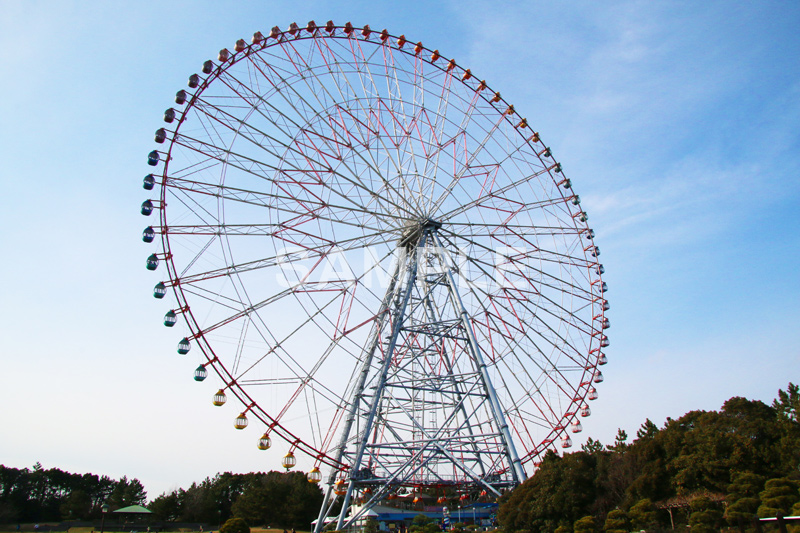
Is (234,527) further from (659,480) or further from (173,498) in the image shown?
(173,498)

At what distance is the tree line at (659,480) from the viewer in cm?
2270

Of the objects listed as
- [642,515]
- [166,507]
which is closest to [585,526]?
[642,515]

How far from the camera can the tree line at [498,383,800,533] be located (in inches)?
894

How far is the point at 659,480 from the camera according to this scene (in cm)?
2619

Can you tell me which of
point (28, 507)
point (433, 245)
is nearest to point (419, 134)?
point (433, 245)

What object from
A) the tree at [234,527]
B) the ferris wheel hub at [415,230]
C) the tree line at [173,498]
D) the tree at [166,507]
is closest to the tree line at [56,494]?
the tree line at [173,498]

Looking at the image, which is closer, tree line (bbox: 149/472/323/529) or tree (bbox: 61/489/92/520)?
tree line (bbox: 149/472/323/529)

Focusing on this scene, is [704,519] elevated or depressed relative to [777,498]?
depressed

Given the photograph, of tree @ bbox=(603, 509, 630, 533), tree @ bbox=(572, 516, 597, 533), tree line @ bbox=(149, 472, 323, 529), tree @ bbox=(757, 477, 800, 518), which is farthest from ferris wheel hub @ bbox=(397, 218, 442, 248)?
tree line @ bbox=(149, 472, 323, 529)

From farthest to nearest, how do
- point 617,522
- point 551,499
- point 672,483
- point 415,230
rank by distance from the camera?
point 415,230 → point 672,483 → point 551,499 → point 617,522

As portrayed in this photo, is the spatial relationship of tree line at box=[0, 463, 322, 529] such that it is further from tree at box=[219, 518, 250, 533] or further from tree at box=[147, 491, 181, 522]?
tree at box=[219, 518, 250, 533]

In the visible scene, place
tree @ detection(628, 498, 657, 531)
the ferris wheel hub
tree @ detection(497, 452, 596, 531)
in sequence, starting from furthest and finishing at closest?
the ferris wheel hub < tree @ detection(497, 452, 596, 531) < tree @ detection(628, 498, 657, 531)

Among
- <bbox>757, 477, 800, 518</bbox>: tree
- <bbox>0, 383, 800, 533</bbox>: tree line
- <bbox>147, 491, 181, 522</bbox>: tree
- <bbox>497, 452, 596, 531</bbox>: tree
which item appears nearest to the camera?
<bbox>757, 477, 800, 518</bbox>: tree

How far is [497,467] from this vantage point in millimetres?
24750
